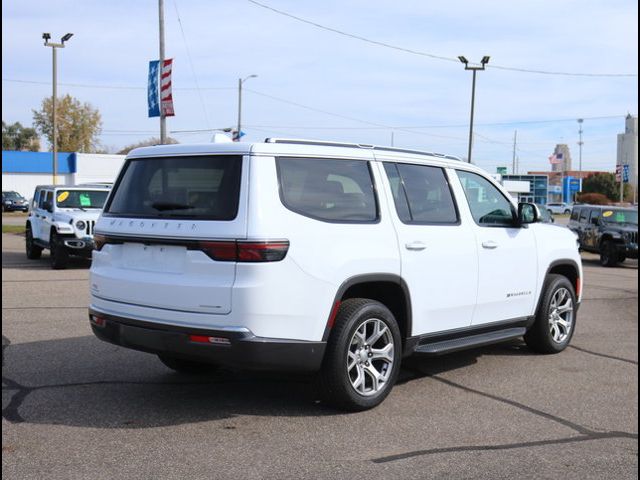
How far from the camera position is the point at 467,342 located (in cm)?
641

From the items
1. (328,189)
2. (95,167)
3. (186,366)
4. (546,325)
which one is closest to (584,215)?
(546,325)

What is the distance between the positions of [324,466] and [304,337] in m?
0.97

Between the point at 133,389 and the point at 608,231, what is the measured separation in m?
18.0

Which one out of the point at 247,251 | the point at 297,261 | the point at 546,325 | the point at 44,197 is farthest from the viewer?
the point at 44,197

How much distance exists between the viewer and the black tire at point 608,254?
67.9ft

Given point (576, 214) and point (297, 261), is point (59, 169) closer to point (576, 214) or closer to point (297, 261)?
point (576, 214)

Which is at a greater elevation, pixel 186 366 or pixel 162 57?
pixel 162 57

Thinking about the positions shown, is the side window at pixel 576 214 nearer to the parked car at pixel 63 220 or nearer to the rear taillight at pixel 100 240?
the parked car at pixel 63 220

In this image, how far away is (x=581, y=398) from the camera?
5.98 meters

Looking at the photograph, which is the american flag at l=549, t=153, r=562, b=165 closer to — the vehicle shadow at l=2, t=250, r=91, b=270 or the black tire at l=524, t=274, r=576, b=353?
the vehicle shadow at l=2, t=250, r=91, b=270

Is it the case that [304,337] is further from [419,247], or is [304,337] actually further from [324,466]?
[419,247]

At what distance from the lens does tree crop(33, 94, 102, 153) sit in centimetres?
9031

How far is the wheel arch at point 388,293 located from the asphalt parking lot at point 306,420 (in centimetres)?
64

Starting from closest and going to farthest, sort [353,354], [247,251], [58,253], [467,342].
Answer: [247,251]
[353,354]
[467,342]
[58,253]
